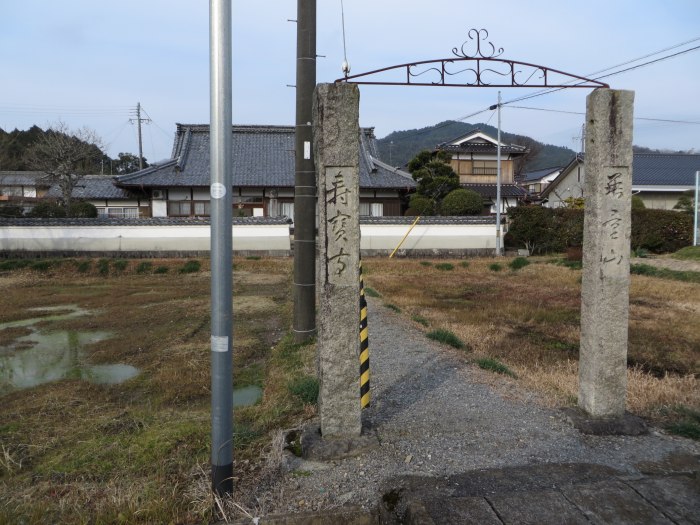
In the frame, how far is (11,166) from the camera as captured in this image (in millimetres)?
37844

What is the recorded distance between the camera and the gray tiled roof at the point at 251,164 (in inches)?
982

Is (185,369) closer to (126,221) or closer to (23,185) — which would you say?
(126,221)

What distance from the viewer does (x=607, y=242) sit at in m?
4.19

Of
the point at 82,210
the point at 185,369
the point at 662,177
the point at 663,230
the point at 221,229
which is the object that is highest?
the point at 662,177

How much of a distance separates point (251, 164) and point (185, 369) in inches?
857

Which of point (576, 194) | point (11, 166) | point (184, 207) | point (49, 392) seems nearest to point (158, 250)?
point (184, 207)

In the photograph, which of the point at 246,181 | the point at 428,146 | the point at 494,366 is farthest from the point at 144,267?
the point at 428,146

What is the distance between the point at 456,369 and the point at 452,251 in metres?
16.9

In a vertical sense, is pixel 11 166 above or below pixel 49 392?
above

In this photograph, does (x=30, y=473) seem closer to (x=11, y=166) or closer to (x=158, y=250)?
(x=158, y=250)

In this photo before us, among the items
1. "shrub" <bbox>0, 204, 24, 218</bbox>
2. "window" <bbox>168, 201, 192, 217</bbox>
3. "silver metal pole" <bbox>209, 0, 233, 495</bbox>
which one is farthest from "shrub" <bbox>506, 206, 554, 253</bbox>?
"shrub" <bbox>0, 204, 24, 218</bbox>

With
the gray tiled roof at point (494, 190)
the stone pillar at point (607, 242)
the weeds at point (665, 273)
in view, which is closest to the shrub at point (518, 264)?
the weeds at point (665, 273)

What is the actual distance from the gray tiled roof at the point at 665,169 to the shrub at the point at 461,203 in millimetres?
11298

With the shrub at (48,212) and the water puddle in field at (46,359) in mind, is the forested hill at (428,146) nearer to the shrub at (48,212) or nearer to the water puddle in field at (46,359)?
the shrub at (48,212)
